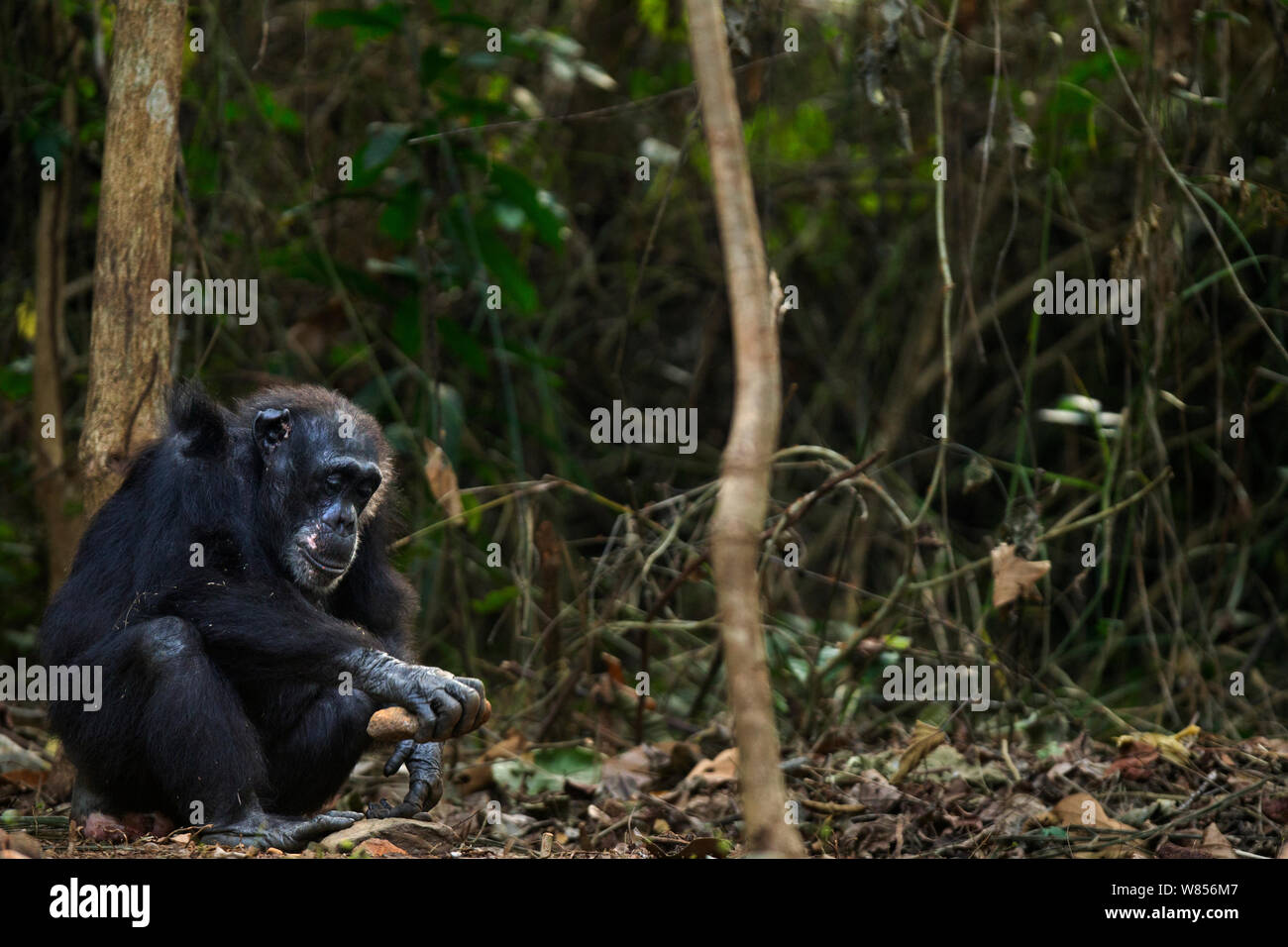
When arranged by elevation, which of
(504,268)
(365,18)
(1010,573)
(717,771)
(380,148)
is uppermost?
(365,18)

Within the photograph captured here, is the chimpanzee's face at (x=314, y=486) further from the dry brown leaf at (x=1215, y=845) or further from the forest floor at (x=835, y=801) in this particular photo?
the dry brown leaf at (x=1215, y=845)

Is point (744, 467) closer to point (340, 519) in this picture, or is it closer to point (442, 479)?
point (340, 519)

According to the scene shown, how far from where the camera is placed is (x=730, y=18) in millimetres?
6648

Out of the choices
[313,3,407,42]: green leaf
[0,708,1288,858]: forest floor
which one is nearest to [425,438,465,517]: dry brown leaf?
[0,708,1288,858]: forest floor

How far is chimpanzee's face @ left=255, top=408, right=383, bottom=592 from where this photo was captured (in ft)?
18.6

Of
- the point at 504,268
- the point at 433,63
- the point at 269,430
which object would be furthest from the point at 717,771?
Result: the point at 433,63

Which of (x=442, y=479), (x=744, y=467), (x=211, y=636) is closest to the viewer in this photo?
(x=744, y=467)

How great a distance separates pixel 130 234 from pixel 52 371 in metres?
1.69

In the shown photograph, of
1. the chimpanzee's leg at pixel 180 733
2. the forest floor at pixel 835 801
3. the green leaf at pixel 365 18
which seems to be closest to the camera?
the chimpanzee's leg at pixel 180 733

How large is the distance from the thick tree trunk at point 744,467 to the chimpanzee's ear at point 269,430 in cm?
326

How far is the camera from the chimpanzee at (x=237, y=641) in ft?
16.9

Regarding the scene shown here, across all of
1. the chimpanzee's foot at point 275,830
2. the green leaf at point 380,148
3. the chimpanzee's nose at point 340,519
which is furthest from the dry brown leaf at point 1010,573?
the green leaf at point 380,148

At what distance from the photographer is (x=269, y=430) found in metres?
5.84
